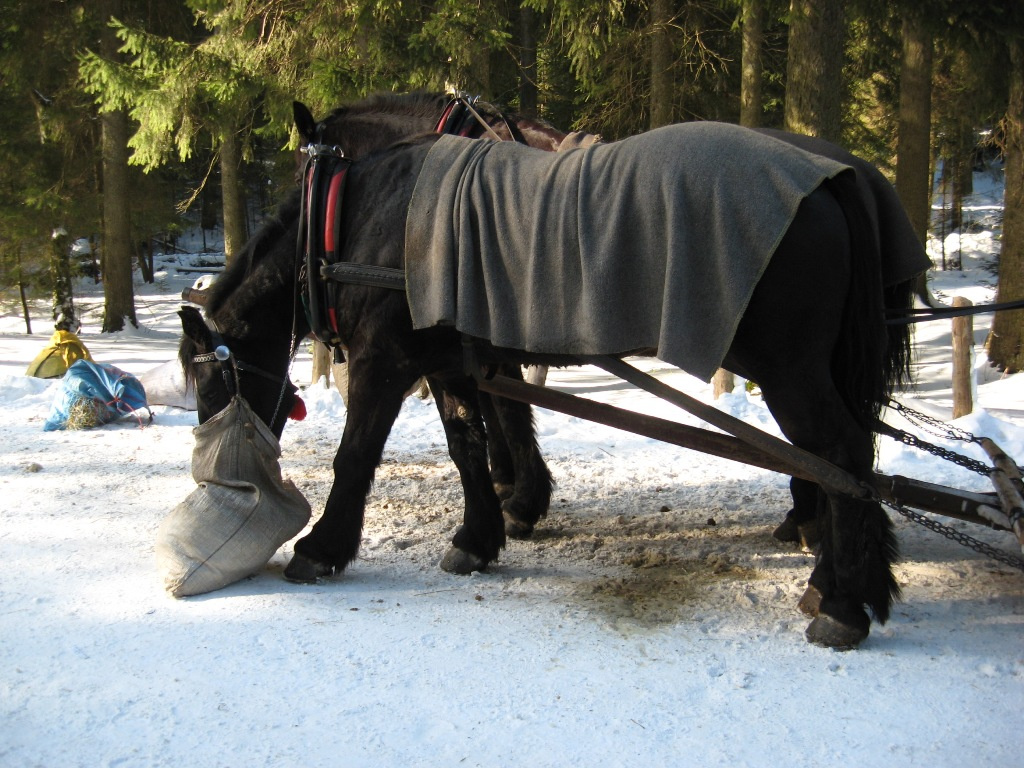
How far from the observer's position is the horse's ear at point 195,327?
152 inches

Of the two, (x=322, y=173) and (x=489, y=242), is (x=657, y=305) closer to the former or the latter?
(x=489, y=242)

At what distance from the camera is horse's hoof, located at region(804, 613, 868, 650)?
3.19 metres

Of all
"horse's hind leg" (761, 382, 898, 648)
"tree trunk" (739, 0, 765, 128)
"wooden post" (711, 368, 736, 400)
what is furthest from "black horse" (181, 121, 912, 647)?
"tree trunk" (739, 0, 765, 128)

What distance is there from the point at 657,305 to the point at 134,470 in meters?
4.32

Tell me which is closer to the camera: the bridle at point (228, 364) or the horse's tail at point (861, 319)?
the horse's tail at point (861, 319)

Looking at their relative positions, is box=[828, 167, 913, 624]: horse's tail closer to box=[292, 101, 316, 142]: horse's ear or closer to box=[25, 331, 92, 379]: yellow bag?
box=[292, 101, 316, 142]: horse's ear

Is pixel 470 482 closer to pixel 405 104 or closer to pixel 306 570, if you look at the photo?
pixel 306 570

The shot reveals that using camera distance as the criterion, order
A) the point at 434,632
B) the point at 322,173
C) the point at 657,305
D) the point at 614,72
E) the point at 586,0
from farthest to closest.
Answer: the point at 614,72, the point at 586,0, the point at 322,173, the point at 434,632, the point at 657,305

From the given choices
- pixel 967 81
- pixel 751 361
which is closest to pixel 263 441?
pixel 751 361

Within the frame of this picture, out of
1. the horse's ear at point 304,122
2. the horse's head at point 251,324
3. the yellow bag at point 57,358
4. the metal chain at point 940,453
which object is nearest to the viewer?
the metal chain at point 940,453

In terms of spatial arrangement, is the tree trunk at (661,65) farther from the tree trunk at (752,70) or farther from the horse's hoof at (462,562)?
the horse's hoof at (462,562)

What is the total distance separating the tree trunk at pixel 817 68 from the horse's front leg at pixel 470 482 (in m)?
4.71

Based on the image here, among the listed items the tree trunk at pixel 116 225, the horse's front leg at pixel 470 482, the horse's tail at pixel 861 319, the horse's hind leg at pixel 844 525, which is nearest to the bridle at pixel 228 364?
the horse's front leg at pixel 470 482

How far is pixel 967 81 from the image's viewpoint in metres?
11.5
